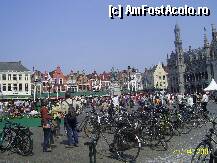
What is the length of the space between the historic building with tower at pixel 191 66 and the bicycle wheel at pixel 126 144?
3736 inches

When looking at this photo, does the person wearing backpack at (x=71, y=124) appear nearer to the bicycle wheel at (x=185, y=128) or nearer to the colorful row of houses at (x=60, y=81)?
the bicycle wheel at (x=185, y=128)

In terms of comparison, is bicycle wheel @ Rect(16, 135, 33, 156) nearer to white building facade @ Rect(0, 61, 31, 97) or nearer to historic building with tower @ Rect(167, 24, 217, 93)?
white building facade @ Rect(0, 61, 31, 97)

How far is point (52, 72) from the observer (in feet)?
386

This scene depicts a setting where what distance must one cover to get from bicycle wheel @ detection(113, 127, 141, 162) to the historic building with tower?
Answer: 94886 mm

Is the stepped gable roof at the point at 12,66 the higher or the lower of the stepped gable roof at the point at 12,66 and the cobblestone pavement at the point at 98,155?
the higher

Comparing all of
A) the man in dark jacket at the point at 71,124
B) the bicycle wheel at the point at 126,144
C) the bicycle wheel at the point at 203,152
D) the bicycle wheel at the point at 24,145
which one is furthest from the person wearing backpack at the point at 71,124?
the bicycle wheel at the point at 203,152

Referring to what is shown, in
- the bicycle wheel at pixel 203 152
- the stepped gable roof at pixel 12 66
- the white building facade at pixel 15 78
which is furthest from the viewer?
the stepped gable roof at pixel 12 66

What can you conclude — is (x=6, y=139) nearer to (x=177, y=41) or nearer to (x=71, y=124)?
(x=71, y=124)

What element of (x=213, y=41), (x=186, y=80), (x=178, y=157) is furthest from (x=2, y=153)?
(x=186, y=80)

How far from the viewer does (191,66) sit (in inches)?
4636

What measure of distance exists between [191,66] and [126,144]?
4316 inches

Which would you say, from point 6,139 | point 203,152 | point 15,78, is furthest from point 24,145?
point 15,78

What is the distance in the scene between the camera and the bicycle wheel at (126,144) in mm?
10797

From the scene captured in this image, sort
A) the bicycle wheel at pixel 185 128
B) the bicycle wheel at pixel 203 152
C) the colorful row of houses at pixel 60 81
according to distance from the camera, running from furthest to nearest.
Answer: the colorful row of houses at pixel 60 81 → the bicycle wheel at pixel 185 128 → the bicycle wheel at pixel 203 152
